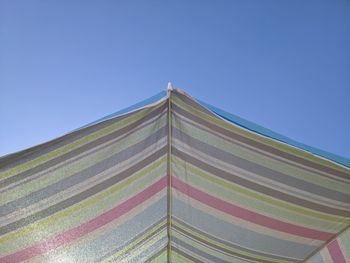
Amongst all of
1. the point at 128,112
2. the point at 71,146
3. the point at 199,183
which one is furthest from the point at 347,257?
the point at 71,146

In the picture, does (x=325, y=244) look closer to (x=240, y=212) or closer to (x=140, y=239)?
(x=240, y=212)

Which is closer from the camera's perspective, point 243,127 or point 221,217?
point 243,127

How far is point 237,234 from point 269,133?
0.97m

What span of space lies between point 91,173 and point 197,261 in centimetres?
158

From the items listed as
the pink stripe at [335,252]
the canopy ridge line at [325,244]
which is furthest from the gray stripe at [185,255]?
the pink stripe at [335,252]

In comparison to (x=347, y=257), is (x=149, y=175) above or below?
above

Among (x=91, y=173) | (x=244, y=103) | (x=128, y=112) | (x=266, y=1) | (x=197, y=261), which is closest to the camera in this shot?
(x=128, y=112)

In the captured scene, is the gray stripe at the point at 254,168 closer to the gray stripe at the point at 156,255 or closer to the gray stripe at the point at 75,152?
the gray stripe at the point at 75,152

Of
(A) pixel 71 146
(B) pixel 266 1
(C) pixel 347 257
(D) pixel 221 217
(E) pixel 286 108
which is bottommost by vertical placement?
(C) pixel 347 257

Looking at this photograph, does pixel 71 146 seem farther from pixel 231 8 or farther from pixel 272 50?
pixel 272 50

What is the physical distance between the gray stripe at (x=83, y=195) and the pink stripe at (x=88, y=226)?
0.22m

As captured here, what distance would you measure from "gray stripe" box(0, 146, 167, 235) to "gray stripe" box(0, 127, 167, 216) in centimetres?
9

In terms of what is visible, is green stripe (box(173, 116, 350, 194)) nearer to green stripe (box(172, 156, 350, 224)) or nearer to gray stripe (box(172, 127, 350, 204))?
gray stripe (box(172, 127, 350, 204))

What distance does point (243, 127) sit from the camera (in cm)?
124
